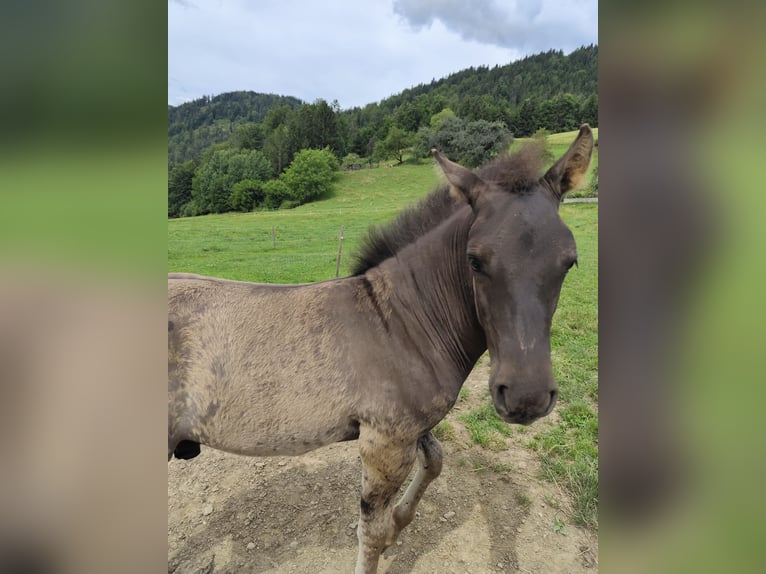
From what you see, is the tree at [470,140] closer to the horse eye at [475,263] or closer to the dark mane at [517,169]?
the dark mane at [517,169]

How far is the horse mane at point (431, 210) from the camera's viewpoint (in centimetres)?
192

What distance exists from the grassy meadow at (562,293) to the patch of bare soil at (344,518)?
184 millimetres

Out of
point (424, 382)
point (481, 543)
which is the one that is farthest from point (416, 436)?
point (481, 543)

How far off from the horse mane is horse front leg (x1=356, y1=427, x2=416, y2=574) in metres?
1.06

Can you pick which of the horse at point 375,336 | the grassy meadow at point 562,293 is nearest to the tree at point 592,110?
the horse at point 375,336

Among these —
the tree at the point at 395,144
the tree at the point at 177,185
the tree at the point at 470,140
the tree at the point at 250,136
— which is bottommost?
the tree at the point at 177,185

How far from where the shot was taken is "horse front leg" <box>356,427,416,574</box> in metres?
2.16

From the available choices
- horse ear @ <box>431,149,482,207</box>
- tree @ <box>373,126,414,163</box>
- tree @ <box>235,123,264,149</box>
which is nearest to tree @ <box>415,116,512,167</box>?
horse ear @ <box>431,149,482,207</box>

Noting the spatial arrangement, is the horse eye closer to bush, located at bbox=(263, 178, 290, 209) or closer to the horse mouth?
the horse mouth

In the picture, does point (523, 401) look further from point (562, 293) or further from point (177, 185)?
point (177, 185)
